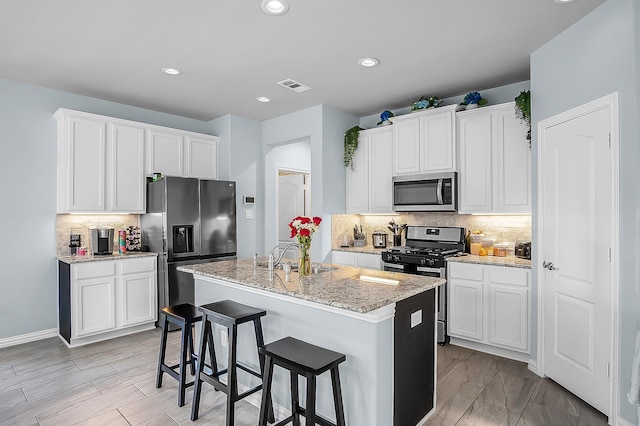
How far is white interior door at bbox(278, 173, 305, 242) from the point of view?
6.24 meters

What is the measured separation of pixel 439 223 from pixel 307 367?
3.22 meters

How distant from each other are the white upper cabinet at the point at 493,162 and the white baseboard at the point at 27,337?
4765 millimetres

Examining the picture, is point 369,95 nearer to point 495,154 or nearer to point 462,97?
point 462,97

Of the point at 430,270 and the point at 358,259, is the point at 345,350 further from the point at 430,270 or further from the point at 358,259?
the point at 358,259

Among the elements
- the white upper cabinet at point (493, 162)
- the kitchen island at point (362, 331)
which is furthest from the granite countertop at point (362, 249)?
the kitchen island at point (362, 331)

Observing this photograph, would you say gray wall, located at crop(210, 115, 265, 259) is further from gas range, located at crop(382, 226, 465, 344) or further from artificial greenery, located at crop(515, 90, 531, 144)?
artificial greenery, located at crop(515, 90, 531, 144)

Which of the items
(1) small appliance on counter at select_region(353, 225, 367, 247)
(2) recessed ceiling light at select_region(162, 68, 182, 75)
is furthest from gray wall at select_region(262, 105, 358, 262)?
(2) recessed ceiling light at select_region(162, 68, 182, 75)

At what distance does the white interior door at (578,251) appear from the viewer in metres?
2.41

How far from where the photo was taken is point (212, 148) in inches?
205

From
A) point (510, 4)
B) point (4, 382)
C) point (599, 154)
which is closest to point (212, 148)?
point (4, 382)

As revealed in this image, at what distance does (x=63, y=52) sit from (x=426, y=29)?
3034 mm

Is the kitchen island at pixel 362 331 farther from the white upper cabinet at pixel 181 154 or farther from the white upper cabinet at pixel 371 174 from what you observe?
the white upper cabinet at pixel 181 154

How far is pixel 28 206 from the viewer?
3.89m

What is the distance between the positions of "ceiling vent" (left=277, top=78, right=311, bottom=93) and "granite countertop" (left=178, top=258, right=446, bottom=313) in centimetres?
204
